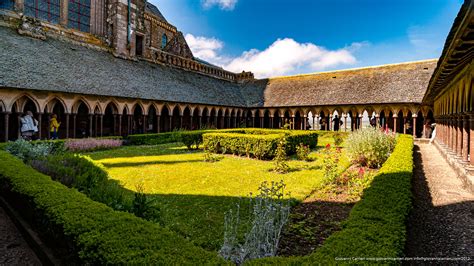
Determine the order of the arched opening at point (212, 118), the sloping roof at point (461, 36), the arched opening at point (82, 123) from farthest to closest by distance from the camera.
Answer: the arched opening at point (212, 118)
the arched opening at point (82, 123)
the sloping roof at point (461, 36)

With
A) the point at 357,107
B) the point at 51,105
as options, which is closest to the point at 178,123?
the point at 51,105

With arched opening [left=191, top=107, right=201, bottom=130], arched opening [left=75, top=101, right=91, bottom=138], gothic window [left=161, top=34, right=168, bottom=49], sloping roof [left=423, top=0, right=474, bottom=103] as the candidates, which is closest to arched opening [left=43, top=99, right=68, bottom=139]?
arched opening [left=75, top=101, right=91, bottom=138]

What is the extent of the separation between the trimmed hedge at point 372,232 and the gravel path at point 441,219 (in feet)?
2.01

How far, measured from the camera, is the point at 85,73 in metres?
16.6

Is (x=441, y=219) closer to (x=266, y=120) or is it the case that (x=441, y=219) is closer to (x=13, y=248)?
(x=13, y=248)

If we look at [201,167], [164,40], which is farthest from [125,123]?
[164,40]

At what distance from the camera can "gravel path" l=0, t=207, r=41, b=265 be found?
341cm

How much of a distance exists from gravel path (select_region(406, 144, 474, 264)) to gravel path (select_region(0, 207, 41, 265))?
5104 millimetres

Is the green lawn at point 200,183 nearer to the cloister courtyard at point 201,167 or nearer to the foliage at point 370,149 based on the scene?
the cloister courtyard at point 201,167

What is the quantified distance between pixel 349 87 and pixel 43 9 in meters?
25.4

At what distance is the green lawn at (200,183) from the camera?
14.9 ft

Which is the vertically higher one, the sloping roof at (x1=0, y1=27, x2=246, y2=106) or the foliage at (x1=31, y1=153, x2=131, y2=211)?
the sloping roof at (x1=0, y1=27, x2=246, y2=106)

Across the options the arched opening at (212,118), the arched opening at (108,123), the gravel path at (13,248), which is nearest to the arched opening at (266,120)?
the arched opening at (212,118)

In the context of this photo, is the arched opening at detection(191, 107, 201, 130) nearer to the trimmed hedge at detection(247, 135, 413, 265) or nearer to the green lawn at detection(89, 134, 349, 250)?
the green lawn at detection(89, 134, 349, 250)
